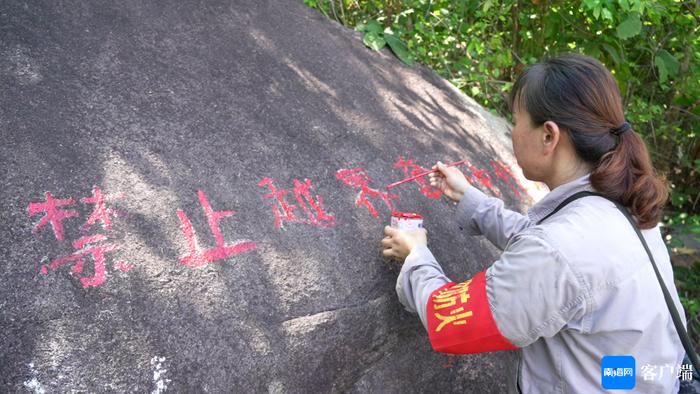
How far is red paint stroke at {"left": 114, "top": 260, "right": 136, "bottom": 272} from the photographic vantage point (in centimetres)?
204

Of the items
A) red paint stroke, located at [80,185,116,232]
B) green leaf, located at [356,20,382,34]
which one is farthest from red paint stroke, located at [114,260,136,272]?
green leaf, located at [356,20,382,34]

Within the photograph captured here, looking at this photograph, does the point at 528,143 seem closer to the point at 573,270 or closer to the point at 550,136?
the point at 550,136

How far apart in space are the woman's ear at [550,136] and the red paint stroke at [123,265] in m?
1.54

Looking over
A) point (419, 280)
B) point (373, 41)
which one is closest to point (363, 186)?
point (419, 280)

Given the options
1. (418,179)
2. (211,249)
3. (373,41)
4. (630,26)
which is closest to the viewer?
(211,249)

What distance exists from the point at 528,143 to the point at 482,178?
1.57m

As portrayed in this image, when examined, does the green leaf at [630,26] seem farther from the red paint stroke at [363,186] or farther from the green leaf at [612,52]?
the red paint stroke at [363,186]

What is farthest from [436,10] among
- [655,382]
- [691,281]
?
[655,382]

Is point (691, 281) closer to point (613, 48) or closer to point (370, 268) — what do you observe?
point (613, 48)

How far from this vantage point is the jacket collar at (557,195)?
195cm

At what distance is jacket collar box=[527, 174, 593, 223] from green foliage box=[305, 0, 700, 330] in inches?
94.3

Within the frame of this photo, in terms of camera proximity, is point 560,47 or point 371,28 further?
point 560,47

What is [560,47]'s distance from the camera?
193 inches

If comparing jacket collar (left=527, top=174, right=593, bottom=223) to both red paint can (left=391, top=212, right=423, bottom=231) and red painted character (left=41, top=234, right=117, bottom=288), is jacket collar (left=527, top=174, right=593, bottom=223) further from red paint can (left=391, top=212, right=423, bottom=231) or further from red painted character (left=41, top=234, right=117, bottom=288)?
red painted character (left=41, top=234, right=117, bottom=288)
